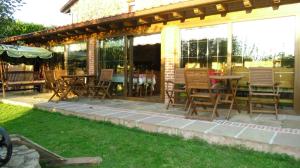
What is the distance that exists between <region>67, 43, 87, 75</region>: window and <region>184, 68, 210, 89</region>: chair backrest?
20.3 feet

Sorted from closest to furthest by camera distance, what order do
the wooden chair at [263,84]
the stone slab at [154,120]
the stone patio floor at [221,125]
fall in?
1. the stone patio floor at [221,125]
2. the stone slab at [154,120]
3. the wooden chair at [263,84]

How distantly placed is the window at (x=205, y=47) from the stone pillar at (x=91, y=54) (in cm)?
392

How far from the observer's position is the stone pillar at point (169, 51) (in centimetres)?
812

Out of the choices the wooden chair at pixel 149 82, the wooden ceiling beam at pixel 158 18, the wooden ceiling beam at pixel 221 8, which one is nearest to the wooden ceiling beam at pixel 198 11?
the wooden ceiling beam at pixel 221 8

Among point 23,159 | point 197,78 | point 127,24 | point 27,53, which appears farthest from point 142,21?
point 23,159

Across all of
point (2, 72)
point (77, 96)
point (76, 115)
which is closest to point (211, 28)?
point (76, 115)

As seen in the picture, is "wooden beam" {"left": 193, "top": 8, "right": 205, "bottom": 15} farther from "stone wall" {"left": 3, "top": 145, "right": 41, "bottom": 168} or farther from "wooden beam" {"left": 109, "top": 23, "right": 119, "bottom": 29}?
"stone wall" {"left": 3, "top": 145, "right": 41, "bottom": 168}

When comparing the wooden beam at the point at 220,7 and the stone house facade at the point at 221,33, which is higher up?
the wooden beam at the point at 220,7

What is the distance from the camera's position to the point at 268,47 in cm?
658

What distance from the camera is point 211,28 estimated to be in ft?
24.5

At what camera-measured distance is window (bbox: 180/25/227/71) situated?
7246mm

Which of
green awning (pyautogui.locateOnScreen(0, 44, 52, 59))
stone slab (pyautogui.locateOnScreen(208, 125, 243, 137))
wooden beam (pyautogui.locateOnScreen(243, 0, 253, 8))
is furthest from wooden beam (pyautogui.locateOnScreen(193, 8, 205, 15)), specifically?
green awning (pyautogui.locateOnScreen(0, 44, 52, 59))

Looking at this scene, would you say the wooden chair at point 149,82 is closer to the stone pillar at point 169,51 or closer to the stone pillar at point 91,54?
the stone pillar at point 91,54

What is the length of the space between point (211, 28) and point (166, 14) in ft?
4.26
